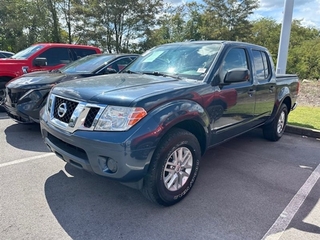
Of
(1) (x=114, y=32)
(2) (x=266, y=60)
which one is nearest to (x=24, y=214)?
(2) (x=266, y=60)

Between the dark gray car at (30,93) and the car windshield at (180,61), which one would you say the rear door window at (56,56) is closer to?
the dark gray car at (30,93)

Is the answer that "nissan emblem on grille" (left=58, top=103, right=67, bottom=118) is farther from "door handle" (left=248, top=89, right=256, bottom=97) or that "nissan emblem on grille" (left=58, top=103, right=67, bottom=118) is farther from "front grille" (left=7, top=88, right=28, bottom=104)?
"door handle" (left=248, top=89, right=256, bottom=97)

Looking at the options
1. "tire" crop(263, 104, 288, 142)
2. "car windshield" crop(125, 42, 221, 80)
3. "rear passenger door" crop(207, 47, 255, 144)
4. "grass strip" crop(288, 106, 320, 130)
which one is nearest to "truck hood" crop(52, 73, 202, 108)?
"car windshield" crop(125, 42, 221, 80)

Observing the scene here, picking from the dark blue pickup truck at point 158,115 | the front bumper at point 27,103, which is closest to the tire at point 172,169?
the dark blue pickup truck at point 158,115

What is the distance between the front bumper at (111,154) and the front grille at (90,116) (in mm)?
83

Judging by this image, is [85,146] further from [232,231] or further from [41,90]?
[41,90]

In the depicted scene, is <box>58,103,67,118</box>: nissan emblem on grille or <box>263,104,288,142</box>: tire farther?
<box>263,104,288,142</box>: tire

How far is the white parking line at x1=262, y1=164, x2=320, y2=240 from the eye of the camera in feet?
8.05

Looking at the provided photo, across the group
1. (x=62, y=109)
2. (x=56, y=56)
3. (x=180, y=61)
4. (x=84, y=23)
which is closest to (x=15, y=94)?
(x=62, y=109)

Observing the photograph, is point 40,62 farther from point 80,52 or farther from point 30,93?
point 30,93

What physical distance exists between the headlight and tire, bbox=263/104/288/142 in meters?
3.66

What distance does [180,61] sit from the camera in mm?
3562

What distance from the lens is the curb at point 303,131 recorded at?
5.72 m

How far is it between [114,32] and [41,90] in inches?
855
